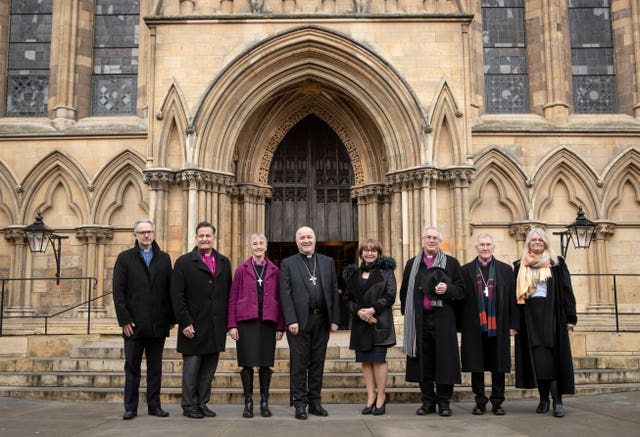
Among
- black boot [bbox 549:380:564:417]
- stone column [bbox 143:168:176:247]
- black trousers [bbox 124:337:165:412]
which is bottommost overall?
black boot [bbox 549:380:564:417]

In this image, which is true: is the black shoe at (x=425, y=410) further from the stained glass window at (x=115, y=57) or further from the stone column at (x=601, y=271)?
the stained glass window at (x=115, y=57)

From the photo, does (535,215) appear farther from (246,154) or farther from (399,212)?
(246,154)

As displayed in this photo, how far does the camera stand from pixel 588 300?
1427cm

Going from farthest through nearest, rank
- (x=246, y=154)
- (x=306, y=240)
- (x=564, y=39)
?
(x=564, y=39) → (x=246, y=154) → (x=306, y=240)

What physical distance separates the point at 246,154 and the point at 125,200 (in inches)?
121

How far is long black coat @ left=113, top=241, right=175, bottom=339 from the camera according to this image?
6160 mm

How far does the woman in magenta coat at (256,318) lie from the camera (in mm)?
6230

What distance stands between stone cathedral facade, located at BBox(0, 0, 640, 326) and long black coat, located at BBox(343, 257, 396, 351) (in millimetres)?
6048

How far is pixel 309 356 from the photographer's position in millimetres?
6355

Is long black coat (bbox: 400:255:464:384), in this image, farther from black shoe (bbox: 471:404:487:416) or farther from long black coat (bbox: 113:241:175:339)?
long black coat (bbox: 113:241:175:339)

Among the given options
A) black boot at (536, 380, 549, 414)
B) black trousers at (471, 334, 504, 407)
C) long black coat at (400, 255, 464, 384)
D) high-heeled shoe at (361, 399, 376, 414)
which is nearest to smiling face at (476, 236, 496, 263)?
long black coat at (400, 255, 464, 384)

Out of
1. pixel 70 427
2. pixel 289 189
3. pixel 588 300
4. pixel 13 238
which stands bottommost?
pixel 70 427

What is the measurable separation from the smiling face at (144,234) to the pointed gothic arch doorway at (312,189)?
786cm

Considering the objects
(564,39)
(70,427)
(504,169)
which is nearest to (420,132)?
(504,169)
